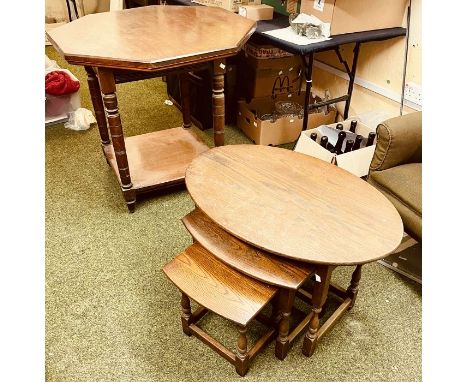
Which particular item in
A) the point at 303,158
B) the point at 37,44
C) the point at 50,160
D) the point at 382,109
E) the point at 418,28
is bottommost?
the point at 50,160

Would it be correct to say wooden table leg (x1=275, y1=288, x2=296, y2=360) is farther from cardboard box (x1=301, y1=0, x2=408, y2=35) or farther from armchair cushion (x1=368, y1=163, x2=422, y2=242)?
cardboard box (x1=301, y1=0, x2=408, y2=35)

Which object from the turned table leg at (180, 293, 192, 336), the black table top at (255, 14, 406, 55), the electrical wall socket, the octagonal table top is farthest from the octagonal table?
the electrical wall socket

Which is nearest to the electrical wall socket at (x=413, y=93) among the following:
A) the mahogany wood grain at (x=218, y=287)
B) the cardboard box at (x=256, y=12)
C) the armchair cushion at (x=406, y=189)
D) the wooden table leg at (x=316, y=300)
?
the armchair cushion at (x=406, y=189)

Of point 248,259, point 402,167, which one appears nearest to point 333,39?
point 402,167

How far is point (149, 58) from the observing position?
1.64 meters

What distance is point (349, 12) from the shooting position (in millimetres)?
2168

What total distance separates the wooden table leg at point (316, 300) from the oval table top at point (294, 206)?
110mm

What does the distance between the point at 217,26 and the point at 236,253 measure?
4.17 ft

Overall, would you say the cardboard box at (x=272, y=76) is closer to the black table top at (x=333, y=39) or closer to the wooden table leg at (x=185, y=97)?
the black table top at (x=333, y=39)

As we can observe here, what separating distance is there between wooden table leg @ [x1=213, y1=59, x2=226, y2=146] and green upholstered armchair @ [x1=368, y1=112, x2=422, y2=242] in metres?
0.75

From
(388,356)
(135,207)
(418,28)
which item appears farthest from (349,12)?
(388,356)

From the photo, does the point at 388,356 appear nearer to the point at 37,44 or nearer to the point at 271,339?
the point at 271,339

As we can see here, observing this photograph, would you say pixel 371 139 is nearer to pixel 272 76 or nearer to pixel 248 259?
pixel 272 76

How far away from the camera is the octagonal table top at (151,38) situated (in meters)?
1.64
